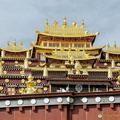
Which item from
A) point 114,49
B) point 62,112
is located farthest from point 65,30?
point 62,112

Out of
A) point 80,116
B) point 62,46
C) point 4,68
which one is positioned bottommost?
point 80,116

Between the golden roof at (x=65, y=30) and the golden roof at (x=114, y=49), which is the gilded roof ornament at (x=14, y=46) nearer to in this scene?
the golden roof at (x=65, y=30)

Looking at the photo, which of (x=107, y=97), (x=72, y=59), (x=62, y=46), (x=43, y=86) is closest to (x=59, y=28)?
(x=62, y=46)

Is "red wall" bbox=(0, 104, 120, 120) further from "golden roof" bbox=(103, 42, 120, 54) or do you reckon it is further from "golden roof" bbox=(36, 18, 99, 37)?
"golden roof" bbox=(103, 42, 120, 54)

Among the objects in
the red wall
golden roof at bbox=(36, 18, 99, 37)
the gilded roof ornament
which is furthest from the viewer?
the gilded roof ornament

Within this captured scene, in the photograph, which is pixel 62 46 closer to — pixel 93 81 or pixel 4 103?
pixel 93 81

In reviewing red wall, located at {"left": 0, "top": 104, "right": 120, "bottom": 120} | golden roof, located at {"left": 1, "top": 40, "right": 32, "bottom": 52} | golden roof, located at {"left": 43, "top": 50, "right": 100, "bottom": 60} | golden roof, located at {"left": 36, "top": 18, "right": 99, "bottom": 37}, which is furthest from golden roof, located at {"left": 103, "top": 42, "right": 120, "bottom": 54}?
red wall, located at {"left": 0, "top": 104, "right": 120, "bottom": 120}

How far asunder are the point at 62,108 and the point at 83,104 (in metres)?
1.14

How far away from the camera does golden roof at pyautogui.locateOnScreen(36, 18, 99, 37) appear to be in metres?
51.9

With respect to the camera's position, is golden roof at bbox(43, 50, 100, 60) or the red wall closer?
the red wall

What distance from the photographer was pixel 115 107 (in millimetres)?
17344

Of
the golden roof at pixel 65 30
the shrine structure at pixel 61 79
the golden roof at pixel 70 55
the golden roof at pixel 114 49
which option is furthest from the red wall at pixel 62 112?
the golden roof at pixel 114 49

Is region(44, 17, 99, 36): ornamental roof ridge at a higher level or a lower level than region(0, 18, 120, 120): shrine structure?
higher

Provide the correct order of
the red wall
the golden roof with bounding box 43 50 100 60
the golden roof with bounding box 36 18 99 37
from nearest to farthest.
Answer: the red wall
the golden roof with bounding box 43 50 100 60
the golden roof with bounding box 36 18 99 37
